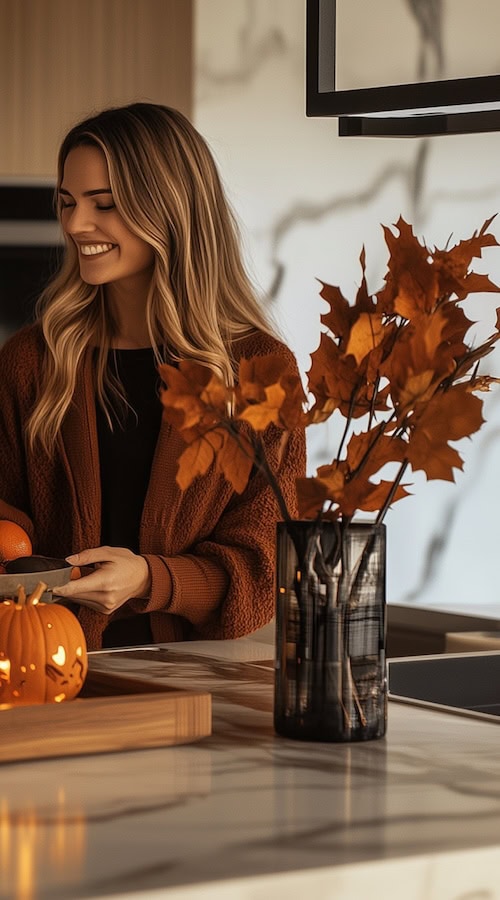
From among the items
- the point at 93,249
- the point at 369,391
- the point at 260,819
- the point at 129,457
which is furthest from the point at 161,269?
the point at 260,819

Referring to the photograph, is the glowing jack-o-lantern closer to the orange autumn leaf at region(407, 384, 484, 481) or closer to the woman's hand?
the orange autumn leaf at region(407, 384, 484, 481)

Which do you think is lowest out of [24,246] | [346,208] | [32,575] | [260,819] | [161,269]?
[260,819]

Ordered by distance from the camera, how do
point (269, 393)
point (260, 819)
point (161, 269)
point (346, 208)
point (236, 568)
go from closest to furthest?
1. point (260, 819)
2. point (269, 393)
3. point (236, 568)
4. point (161, 269)
5. point (346, 208)

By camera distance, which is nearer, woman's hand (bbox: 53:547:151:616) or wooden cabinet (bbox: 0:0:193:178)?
woman's hand (bbox: 53:547:151:616)

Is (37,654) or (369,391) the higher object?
(369,391)

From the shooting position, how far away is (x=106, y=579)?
1.75 meters

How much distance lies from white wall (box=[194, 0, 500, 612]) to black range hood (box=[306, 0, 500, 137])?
1724 mm

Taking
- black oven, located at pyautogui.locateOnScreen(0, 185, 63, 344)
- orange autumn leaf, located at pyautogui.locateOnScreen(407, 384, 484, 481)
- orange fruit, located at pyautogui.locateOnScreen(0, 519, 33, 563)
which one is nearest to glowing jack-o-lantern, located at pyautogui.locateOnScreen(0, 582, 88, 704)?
orange autumn leaf, located at pyautogui.locateOnScreen(407, 384, 484, 481)

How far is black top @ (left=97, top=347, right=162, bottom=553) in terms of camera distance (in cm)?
213

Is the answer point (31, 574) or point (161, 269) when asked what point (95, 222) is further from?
point (31, 574)

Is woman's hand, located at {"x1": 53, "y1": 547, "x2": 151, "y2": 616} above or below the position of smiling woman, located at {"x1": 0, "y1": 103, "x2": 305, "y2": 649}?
below

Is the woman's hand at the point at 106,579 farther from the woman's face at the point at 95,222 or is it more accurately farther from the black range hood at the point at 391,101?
the black range hood at the point at 391,101

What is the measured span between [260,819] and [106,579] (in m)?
0.86

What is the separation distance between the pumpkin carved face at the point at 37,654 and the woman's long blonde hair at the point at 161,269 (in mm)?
926
